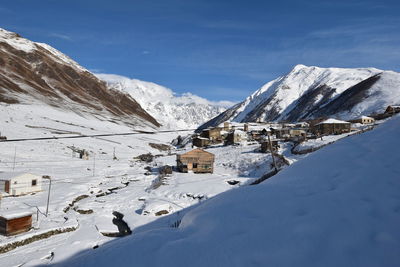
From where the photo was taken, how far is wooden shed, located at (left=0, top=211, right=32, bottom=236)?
19781 mm

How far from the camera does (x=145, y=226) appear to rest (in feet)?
70.3

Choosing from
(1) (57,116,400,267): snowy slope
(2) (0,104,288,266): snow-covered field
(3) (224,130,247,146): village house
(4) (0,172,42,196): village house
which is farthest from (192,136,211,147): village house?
(1) (57,116,400,267): snowy slope

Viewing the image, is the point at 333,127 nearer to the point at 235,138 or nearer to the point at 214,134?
the point at 235,138

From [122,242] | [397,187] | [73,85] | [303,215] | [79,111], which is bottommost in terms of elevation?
[122,242]

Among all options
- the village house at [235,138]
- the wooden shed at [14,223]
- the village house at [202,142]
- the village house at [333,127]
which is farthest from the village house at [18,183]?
the village house at [333,127]

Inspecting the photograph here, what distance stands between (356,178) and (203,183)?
28.2 m

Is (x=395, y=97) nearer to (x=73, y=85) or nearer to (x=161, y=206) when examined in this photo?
(x=161, y=206)

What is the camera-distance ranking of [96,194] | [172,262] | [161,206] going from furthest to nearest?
[96,194], [161,206], [172,262]

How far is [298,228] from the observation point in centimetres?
493

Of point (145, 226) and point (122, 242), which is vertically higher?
point (122, 242)

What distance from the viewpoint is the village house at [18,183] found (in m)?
29.9

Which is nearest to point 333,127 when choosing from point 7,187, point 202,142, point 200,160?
point 200,160

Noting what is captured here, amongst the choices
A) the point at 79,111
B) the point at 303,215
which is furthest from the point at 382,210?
the point at 79,111

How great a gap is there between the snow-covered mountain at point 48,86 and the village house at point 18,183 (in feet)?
290
